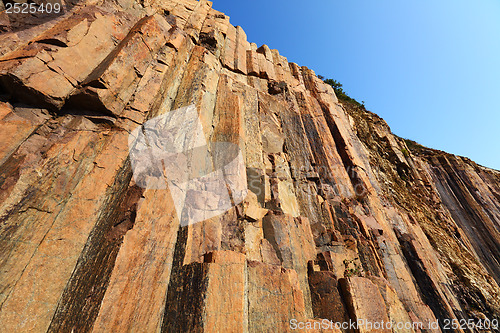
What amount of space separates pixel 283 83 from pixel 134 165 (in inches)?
437

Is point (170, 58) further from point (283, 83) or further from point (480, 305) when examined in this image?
point (480, 305)

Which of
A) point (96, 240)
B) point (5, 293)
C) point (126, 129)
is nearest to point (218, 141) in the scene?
point (126, 129)

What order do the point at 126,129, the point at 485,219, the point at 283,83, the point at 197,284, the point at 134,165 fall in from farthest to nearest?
the point at 485,219 < the point at 283,83 < the point at 126,129 < the point at 134,165 < the point at 197,284

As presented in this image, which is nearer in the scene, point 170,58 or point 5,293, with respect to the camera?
point 5,293

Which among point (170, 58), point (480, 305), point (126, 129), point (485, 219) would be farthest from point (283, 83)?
point (485, 219)

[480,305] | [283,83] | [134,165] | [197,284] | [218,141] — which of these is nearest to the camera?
[197,284]

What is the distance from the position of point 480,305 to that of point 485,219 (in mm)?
8917

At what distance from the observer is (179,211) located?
19.7 feet

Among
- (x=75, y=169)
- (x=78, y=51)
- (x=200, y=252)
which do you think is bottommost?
(x=200, y=252)

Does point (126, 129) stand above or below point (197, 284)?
above

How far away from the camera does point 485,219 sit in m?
15.8

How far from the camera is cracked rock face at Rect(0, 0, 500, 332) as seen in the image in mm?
4586

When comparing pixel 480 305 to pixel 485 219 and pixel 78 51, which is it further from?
pixel 78 51

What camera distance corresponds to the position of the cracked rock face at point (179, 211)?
4586 millimetres
